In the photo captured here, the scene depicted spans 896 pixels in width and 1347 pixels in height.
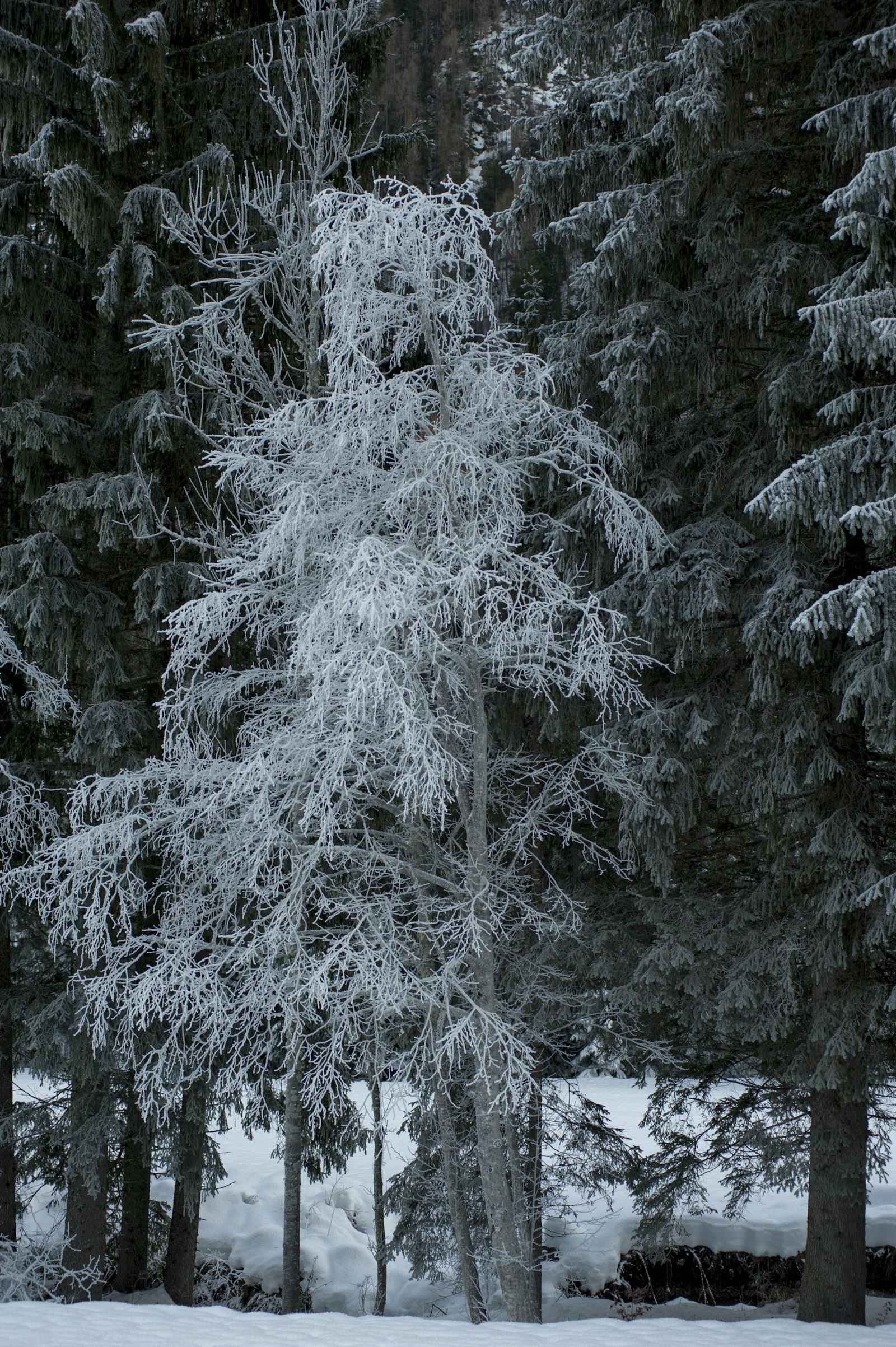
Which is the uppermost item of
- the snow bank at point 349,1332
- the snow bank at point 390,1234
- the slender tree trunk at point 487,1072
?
the slender tree trunk at point 487,1072

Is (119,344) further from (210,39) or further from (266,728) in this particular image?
(266,728)

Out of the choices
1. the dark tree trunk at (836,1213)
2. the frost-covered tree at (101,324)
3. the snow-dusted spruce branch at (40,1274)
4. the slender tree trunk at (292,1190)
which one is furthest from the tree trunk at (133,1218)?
the dark tree trunk at (836,1213)

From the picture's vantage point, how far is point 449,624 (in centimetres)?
702

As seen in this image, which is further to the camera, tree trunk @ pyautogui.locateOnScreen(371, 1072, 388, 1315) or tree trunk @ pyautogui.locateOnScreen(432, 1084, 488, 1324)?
tree trunk @ pyautogui.locateOnScreen(371, 1072, 388, 1315)

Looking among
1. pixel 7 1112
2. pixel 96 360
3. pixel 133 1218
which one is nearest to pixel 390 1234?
pixel 133 1218

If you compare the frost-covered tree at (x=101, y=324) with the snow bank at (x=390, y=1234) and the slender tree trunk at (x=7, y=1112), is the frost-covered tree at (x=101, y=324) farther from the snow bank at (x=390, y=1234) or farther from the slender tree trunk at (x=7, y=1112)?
the snow bank at (x=390, y=1234)

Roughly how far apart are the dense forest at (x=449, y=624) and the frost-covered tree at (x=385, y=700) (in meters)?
0.06

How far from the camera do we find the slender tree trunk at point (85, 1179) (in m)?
8.11

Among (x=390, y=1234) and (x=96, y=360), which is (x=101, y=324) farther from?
(x=390, y=1234)

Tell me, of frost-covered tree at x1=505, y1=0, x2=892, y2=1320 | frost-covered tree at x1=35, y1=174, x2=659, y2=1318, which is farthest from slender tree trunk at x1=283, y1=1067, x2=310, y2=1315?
frost-covered tree at x1=505, y1=0, x2=892, y2=1320

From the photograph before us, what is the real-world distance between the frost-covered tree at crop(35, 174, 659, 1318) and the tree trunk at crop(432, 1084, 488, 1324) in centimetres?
39

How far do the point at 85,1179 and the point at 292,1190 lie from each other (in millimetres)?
1632

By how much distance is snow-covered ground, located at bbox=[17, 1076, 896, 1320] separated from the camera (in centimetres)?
1023

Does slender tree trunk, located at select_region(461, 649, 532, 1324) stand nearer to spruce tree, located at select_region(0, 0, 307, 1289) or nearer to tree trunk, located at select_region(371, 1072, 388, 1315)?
tree trunk, located at select_region(371, 1072, 388, 1315)
